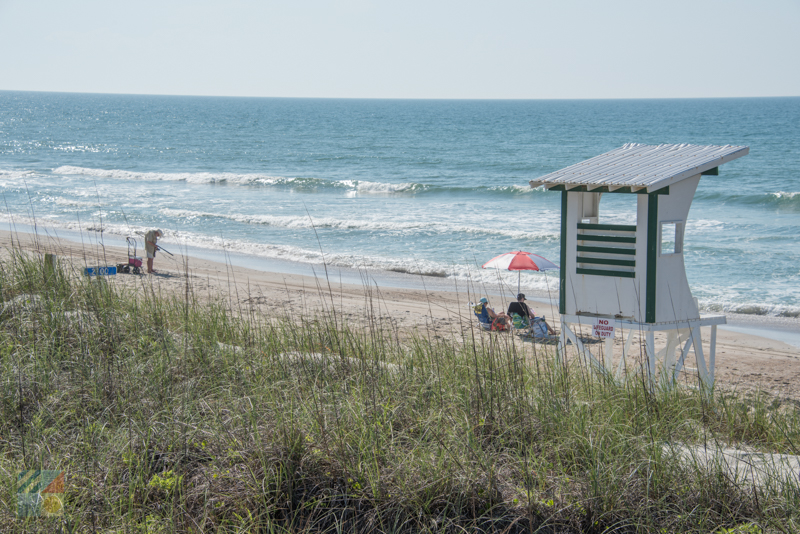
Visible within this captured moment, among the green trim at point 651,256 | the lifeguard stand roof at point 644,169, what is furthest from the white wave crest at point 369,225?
the green trim at point 651,256

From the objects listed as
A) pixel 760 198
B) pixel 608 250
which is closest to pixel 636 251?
pixel 608 250

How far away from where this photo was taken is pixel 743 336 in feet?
36.9

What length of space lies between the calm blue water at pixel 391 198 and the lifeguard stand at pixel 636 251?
3.18 metres

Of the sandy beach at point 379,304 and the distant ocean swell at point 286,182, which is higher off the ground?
the distant ocean swell at point 286,182

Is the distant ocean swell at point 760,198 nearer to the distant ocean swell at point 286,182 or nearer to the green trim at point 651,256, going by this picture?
the distant ocean swell at point 286,182

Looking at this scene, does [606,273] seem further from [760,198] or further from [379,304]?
[760,198]

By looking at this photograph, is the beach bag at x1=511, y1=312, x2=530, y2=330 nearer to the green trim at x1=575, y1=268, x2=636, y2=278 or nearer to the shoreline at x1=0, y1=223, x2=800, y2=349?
the shoreline at x1=0, y1=223, x2=800, y2=349

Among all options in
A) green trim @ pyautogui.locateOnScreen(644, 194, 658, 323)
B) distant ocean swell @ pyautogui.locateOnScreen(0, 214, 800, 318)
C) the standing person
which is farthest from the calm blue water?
green trim @ pyautogui.locateOnScreen(644, 194, 658, 323)

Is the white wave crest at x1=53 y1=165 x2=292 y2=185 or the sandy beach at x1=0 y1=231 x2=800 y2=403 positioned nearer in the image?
the sandy beach at x1=0 y1=231 x2=800 y2=403

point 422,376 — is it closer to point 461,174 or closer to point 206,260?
point 206,260

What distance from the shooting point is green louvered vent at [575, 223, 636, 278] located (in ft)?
19.1

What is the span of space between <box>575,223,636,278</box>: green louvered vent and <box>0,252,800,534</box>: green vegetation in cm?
154

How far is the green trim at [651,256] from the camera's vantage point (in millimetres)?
5629

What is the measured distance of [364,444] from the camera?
10.9 ft
